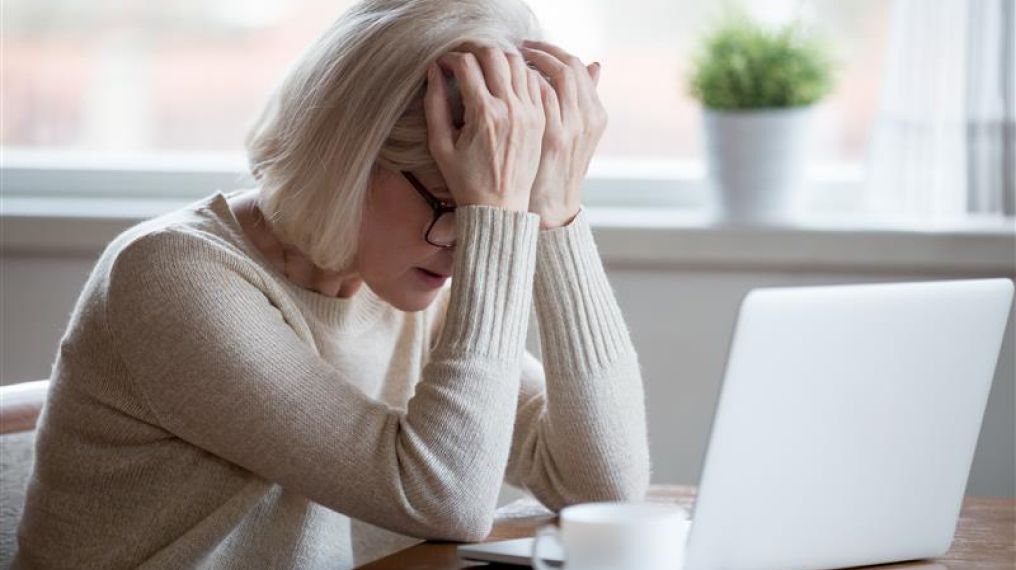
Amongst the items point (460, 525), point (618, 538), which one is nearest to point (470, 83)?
point (460, 525)

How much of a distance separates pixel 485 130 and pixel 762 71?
1123 millimetres

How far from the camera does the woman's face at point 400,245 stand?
1.46 meters

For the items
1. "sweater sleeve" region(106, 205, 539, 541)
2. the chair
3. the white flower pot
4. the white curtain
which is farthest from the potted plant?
the chair

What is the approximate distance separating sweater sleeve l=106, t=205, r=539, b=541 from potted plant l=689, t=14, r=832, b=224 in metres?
Answer: 1.13

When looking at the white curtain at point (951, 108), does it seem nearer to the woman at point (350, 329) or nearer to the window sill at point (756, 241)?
the window sill at point (756, 241)

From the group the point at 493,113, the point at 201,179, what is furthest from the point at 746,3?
the point at 493,113

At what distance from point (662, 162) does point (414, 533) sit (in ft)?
4.79

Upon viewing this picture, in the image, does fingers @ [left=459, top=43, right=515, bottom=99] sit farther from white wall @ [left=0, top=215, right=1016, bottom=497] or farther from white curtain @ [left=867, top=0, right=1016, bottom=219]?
white curtain @ [left=867, top=0, right=1016, bottom=219]

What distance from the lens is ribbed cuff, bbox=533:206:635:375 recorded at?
1.52 m

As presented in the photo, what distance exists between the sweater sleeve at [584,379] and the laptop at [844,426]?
25 cm

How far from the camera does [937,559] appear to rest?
129 cm

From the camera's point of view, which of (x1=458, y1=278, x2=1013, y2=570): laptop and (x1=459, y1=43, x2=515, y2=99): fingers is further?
(x1=459, y1=43, x2=515, y2=99): fingers

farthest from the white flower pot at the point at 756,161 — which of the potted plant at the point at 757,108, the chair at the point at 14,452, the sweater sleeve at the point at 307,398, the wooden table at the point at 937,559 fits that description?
the chair at the point at 14,452

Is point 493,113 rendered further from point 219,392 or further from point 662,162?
point 662,162
